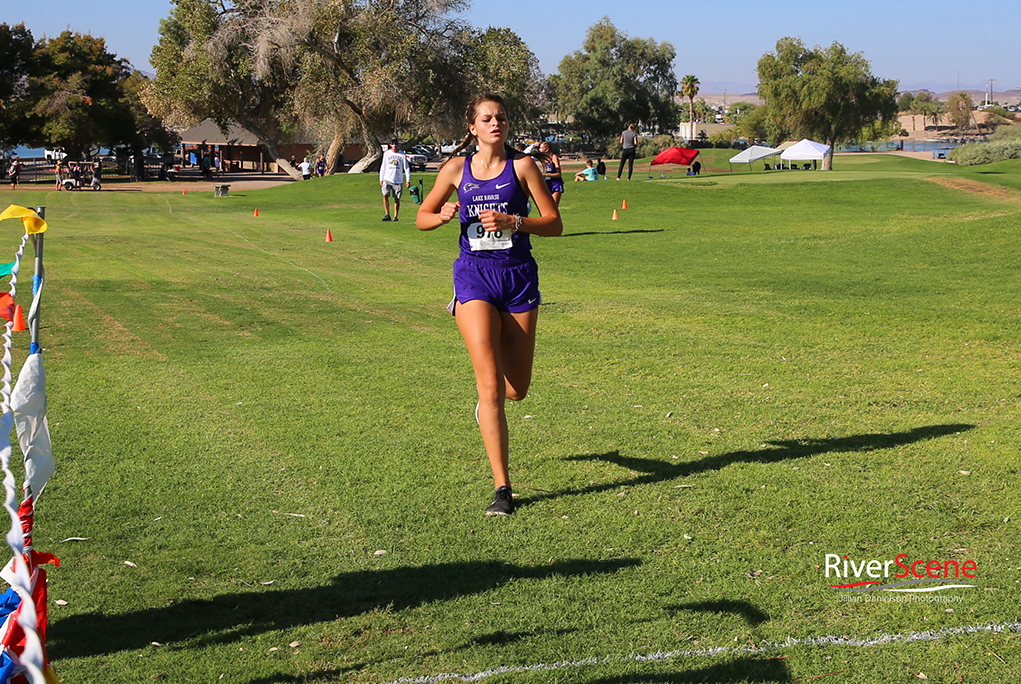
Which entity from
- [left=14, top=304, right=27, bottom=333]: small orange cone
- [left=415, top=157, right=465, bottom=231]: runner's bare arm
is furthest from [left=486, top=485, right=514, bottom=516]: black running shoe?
[left=14, top=304, right=27, bottom=333]: small orange cone

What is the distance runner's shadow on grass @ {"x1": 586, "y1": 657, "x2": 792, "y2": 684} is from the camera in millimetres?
3428

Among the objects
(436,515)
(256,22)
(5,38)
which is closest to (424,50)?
(256,22)

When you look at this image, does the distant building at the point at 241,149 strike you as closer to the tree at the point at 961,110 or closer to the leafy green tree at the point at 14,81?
the leafy green tree at the point at 14,81

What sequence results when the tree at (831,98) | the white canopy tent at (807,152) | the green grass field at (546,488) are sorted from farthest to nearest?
the tree at (831,98) < the white canopy tent at (807,152) < the green grass field at (546,488)

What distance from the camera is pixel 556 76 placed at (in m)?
110

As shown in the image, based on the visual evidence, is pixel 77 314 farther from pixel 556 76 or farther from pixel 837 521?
pixel 556 76

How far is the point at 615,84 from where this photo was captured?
96312mm

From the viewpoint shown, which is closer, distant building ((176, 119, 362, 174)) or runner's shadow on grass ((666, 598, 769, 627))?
runner's shadow on grass ((666, 598, 769, 627))

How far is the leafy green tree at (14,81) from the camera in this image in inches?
2275

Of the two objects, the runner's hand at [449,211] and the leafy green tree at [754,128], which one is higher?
the leafy green tree at [754,128]

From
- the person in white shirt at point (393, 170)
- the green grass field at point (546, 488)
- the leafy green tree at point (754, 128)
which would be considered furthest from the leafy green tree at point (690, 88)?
the green grass field at point (546, 488)

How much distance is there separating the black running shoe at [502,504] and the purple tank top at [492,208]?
1.25 metres

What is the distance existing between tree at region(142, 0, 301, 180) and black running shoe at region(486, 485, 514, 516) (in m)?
49.9

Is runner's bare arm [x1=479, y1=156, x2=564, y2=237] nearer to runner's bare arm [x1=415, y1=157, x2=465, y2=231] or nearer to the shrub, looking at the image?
runner's bare arm [x1=415, y1=157, x2=465, y2=231]
